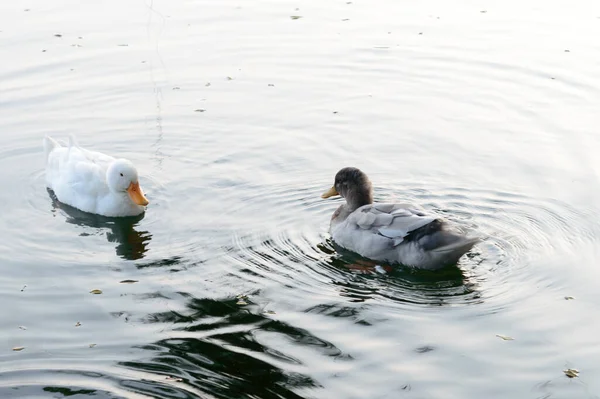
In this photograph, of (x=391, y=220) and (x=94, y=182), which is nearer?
(x=391, y=220)

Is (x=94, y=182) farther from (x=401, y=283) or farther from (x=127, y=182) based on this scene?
(x=401, y=283)

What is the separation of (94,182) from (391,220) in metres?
3.50

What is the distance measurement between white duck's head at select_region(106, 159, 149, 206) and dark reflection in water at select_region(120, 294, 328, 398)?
2.38m

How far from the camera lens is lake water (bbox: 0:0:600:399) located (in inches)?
282

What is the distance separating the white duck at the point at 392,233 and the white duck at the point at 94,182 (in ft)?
7.46

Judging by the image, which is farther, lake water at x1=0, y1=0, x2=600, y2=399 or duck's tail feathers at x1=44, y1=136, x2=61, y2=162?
duck's tail feathers at x1=44, y1=136, x2=61, y2=162

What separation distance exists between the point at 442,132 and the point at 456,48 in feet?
11.1

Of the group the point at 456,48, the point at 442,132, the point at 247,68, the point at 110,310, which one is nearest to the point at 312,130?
the point at 442,132

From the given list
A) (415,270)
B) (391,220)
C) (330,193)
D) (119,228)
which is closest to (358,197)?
(330,193)

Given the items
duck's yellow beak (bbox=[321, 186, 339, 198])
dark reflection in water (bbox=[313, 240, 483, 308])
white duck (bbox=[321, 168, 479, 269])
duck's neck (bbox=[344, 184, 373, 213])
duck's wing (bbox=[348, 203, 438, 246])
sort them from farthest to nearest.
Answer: duck's yellow beak (bbox=[321, 186, 339, 198]) → duck's neck (bbox=[344, 184, 373, 213]) → duck's wing (bbox=[348, 203, 438, 246]) → white duck (bbox=[321, 168, 479, 269]) → dark reflection in water (bbox=[313, 240, 483, 308])

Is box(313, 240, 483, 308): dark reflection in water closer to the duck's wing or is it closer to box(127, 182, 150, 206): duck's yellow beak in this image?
the duck's wing

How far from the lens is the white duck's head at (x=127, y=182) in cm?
1019

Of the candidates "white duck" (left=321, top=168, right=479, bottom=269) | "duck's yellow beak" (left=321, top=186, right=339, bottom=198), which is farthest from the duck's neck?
"duck's yellow beak" (left=321, top=186, right=339, bottom=198)

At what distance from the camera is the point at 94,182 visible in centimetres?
1044
